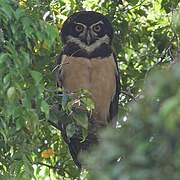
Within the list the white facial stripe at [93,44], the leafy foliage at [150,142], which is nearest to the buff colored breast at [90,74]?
the white facial stripe at [93,44]

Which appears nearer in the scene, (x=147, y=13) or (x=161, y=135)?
(x=161, y=135)

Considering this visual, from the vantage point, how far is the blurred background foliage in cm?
114

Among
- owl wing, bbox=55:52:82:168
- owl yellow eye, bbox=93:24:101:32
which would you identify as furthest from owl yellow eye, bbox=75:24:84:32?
owl wing, bbox=55:52:82:168

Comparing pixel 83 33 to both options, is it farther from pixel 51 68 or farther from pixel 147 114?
pixel 147 114

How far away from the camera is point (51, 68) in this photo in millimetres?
4426

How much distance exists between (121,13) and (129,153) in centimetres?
380

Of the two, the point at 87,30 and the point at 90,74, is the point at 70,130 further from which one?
the point at 87,30

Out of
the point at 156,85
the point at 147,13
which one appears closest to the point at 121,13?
the point at 147,13

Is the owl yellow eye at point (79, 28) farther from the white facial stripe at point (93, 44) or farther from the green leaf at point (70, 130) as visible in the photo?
the green leaf at point (70, 130)

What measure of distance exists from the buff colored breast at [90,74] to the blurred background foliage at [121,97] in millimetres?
150

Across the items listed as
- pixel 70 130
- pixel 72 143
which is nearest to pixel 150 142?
pixel 70 130

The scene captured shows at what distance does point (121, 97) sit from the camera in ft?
16.8

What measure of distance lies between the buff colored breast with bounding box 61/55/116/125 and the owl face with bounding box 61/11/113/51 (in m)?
0.17

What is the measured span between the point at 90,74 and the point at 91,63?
94 mm
